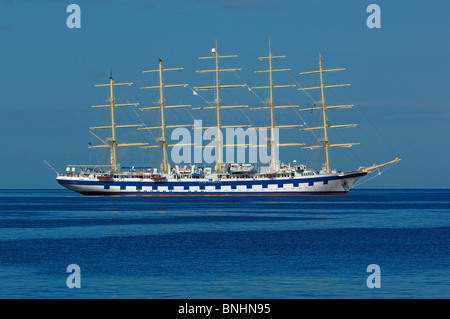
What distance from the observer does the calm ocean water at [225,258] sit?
3216cm

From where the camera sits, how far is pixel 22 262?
41500 millimetres

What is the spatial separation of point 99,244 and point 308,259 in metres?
16.8

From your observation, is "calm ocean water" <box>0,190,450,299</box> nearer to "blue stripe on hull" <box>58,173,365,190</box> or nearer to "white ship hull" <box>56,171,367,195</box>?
"blue stripe on hull" <box>58,173,365,190</box>

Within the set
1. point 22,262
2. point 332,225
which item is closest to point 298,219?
point 332,225

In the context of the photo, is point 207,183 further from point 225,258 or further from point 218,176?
point 225,258

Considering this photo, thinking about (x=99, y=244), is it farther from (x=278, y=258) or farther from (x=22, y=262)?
(x=278, y=258)

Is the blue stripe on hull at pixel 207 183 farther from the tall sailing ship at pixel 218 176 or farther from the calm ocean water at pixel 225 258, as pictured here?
the calm ocean water at pixel 225 258

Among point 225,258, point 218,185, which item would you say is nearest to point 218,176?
point 218,185

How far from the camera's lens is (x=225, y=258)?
43375 millimetres

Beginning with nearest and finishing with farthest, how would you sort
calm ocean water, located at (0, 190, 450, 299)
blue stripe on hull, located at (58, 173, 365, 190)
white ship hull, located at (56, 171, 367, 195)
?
calm ocean water, located at (0, 190, 450, 299) < blue stripe on hull, located at (58, 173, 365, 190) < white ship hull, located at (56, 171, 367, 195)

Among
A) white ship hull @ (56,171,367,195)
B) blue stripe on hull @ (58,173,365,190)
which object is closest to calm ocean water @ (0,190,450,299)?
blue stripe on hull @ (58,173,365,190)

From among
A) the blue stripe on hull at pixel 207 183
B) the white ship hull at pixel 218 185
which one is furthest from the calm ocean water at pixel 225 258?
the white ship hull at pixel 218 185

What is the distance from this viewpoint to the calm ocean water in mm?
32156

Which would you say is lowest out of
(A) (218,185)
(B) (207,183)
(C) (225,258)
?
(C) (225,258)
